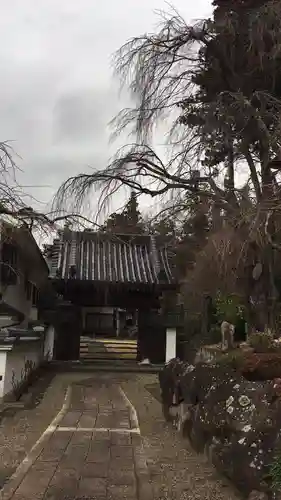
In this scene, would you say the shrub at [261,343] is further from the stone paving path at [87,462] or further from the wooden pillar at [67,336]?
the wooden pillar at [67,336]

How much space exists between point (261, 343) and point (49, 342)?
11837 millimetres

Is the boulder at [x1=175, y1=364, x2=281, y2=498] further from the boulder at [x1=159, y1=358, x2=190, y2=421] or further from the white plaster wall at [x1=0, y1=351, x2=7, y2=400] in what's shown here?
the white plaster wall at [x1=0, y1=351, x2=7, y2=400]

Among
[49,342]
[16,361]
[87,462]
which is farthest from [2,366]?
[49,342]

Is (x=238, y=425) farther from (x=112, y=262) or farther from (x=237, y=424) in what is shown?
(x=112, y=262)

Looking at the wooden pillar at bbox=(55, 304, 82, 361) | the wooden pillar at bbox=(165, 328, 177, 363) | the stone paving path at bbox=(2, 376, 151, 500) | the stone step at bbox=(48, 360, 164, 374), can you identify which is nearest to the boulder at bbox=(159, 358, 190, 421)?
the stone paving path at bbox=(2, 376, 151, 500)

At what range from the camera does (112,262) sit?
701 inches

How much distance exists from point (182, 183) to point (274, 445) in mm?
5991

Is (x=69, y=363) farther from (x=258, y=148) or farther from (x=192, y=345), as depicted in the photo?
(x=258, y=148)

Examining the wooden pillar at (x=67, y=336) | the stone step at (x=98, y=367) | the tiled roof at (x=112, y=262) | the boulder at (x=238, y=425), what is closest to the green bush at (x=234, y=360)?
the boulder at (x=238, y=425)

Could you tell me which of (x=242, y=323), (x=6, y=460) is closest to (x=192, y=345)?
(x=242, y=323)

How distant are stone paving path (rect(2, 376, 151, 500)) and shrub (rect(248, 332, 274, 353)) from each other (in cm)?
192

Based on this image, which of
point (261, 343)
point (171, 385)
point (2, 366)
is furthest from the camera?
point (2, 366)

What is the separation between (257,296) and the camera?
Result: 9.88 metres

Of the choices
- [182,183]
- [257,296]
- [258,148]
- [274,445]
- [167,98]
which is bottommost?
[274,445]
